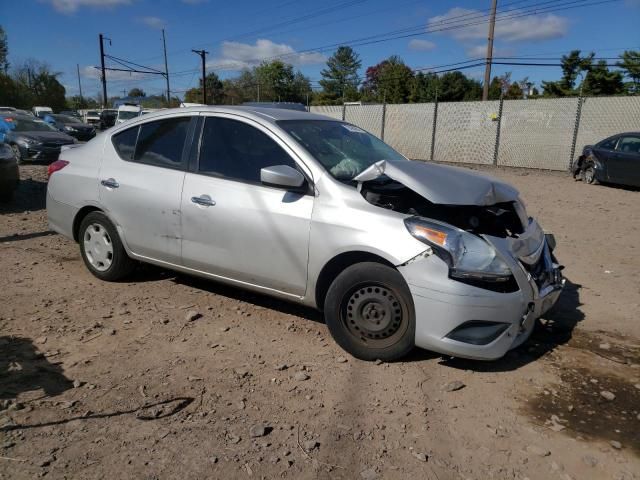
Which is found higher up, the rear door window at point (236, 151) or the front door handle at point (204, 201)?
the rear door window at point (236, 151)

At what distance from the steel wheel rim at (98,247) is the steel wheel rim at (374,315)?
261 cm

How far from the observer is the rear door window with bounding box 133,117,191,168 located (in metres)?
4.36

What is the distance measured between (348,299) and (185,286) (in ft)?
6.93

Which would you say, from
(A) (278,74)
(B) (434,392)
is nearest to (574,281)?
(B) (434,392)

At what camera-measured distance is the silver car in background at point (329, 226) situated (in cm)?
318

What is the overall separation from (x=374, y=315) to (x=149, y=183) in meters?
2.33

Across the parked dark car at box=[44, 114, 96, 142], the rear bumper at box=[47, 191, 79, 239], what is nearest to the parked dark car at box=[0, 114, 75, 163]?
the rear bumper at box=[47, 191, 79, 239]

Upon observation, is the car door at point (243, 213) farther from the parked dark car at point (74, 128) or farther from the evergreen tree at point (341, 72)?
the evergreen tree at point (341, 72)

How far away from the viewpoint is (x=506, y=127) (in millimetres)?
19453

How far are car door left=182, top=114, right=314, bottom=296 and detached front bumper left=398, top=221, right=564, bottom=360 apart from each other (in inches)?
35.5

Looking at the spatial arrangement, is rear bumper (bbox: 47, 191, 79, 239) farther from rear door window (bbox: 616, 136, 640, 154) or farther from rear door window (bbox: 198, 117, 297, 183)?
rear door window (bbox: 616, 136, 640, 154)

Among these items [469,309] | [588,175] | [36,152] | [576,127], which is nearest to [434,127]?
[576,127]

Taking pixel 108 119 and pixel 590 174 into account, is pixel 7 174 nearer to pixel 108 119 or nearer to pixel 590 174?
pixel 590 174

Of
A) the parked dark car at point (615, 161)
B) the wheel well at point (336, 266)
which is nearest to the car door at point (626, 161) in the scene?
the parked dark car at point (615, 161)
